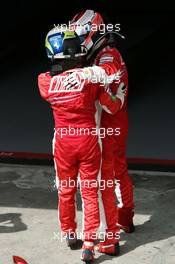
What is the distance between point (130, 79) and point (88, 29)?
5.26 m

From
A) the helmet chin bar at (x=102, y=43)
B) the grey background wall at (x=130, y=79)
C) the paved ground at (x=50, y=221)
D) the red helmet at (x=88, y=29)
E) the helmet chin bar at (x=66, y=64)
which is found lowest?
the paved ground at (x=50, y=221)

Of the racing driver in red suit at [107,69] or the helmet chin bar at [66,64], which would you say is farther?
the racing driver in red suit at [107,69]

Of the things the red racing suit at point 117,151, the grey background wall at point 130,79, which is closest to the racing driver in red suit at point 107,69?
the red racing suit at point 117,151

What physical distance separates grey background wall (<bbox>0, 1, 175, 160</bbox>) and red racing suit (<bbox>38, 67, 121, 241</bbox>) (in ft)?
8.02

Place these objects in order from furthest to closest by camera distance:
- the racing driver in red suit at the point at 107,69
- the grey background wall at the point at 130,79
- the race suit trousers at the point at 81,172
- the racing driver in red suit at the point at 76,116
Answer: the grey background wall at the point at 130,79 → the racing driver in red suit at the point at 107,69 → the race suit trousers at the point at 81,172 → the racing driver in red suit at the point at 76,116

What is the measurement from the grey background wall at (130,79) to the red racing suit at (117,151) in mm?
1909

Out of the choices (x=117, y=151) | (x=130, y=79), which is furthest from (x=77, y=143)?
(x=130, y=79)

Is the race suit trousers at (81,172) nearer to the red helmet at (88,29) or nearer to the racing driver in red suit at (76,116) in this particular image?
the racing driver in red suit at (76,116)

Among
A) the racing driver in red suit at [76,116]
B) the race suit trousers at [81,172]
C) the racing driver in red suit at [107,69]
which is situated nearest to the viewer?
the racing driver in red suit at [76,116]

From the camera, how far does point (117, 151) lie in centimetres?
593

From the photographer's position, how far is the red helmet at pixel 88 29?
564 cm

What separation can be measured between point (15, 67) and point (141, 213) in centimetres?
631

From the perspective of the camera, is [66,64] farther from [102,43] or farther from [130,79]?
[130,79]

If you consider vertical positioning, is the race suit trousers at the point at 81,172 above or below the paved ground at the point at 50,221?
above
